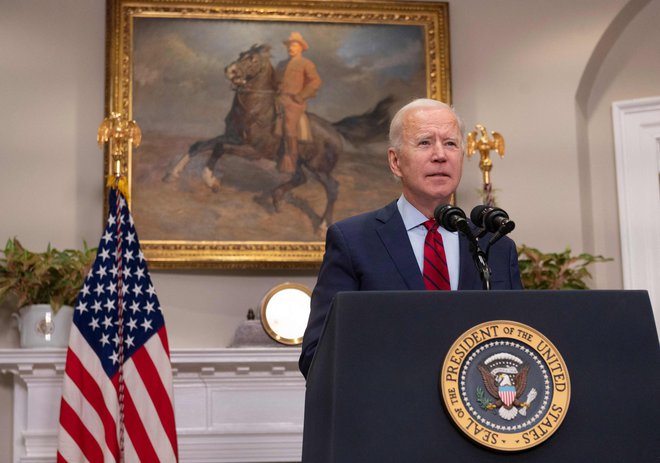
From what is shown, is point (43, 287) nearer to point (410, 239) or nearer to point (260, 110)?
point (260, 110)

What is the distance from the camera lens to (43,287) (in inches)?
207

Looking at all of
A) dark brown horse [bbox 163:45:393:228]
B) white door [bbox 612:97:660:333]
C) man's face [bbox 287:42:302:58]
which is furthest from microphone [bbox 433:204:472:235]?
white door [bbox 612:97:660:333]

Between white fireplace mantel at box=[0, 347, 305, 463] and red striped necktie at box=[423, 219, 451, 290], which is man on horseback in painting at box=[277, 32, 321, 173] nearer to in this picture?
white fireplace mantel at box=[0, 347, 305, 463]

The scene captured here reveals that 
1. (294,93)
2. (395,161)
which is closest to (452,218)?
(395,161)

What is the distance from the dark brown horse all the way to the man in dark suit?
3.03 metres

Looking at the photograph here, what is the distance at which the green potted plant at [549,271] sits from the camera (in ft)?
18.3

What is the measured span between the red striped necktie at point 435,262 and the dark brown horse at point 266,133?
10.6ft

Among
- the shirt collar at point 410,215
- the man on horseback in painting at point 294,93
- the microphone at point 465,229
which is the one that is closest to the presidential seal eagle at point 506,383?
the microphone at point 465,229

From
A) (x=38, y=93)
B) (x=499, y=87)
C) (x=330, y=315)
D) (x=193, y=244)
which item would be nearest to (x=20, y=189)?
(x=38, y=93)

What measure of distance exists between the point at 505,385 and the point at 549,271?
3886mm

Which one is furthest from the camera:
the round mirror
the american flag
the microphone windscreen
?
the round mirror

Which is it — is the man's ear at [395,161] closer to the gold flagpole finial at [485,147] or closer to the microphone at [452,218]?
the microphone at [452,218]

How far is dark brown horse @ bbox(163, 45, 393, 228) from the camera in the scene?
19.1 feet

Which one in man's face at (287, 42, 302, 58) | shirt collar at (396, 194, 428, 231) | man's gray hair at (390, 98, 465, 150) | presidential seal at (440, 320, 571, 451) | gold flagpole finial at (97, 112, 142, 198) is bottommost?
presidential seal at (440, 320, 571, 451)
